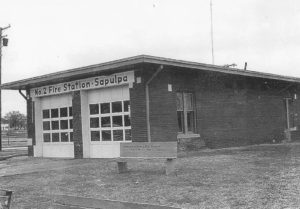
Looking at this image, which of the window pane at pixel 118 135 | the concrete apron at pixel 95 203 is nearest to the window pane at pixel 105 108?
the window pane at pixel 118 135

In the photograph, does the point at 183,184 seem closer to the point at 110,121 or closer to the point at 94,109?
the point at 110,121

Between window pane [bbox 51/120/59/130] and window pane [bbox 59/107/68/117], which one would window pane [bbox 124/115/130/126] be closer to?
window pane [bbox 59/107/68/117]

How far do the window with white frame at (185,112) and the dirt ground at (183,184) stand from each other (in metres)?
3.90

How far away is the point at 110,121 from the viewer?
60.9 ft

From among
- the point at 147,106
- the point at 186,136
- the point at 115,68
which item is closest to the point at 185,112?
the point at 186,136

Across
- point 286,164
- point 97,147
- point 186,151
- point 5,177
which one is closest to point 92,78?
point 97,147

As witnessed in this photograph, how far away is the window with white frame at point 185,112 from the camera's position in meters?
18.6

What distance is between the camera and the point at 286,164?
502 inches

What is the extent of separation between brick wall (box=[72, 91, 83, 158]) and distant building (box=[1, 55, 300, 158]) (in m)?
0.04

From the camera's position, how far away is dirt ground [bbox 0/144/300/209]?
8492 millimetres

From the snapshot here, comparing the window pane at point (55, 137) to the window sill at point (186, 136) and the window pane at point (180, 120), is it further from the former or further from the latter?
the window sill at point (186, 136)

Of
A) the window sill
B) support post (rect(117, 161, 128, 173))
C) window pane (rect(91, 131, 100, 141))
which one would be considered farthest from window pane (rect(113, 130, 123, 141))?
support post (rect(117, 161, 128, 173))

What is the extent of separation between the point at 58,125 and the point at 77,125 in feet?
6.69

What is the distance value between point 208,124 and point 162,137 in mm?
3000
